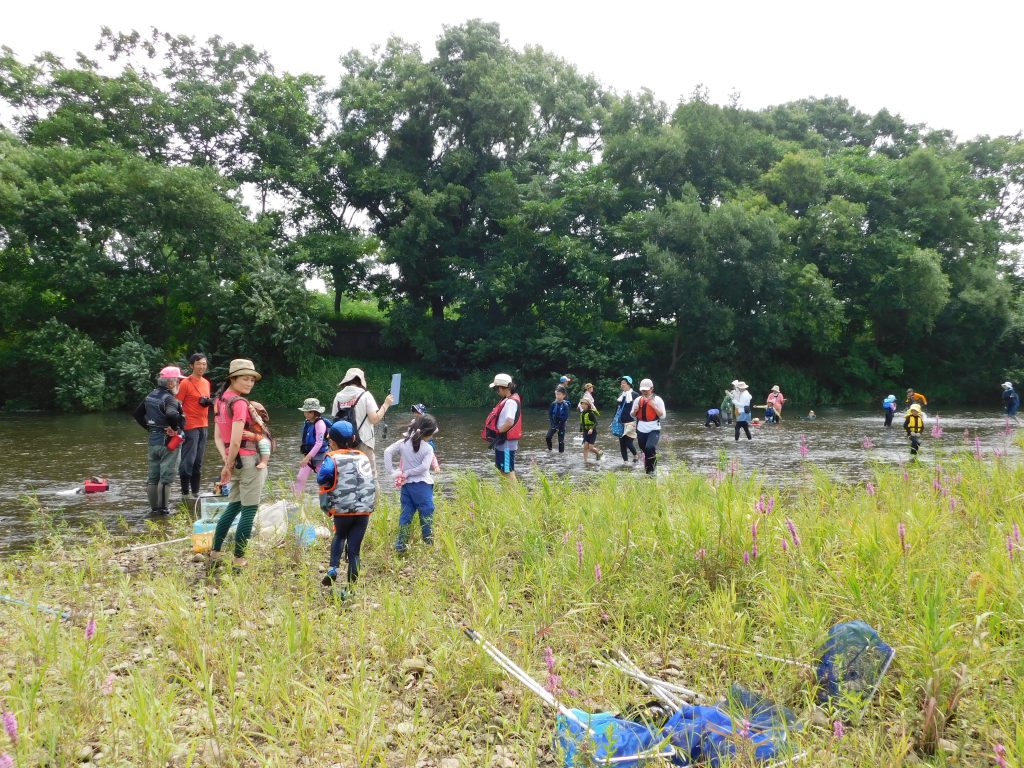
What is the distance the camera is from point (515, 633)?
4402mm

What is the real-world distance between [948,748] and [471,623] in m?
2.78

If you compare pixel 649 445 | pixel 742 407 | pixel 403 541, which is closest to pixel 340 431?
pixel 403 541

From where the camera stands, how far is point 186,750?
3.12m

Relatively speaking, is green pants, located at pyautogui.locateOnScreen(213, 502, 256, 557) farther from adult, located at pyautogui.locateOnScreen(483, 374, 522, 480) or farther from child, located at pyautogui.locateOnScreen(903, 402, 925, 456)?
child, located at pyautogui.locateOnScreen(903, 402, 925, 456)

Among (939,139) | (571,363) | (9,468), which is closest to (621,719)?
(9,468)

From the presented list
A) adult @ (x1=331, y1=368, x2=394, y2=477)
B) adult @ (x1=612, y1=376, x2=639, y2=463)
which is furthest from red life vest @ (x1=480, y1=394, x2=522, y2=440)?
adult @ (x1=612, y1=376, x2=639, y2=463)

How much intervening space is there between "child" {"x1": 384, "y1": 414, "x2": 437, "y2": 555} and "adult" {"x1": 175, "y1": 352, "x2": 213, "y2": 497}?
426 centimetres

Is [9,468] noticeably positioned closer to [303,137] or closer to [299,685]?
[299,685]

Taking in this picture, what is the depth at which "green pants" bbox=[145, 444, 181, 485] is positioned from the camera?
8562mm

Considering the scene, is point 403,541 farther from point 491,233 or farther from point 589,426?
point 491,233

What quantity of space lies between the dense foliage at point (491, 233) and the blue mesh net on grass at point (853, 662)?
2808 centimetres

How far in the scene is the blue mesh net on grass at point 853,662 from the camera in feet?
11.0

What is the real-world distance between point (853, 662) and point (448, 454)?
40.4 ft

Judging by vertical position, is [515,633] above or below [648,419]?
below
